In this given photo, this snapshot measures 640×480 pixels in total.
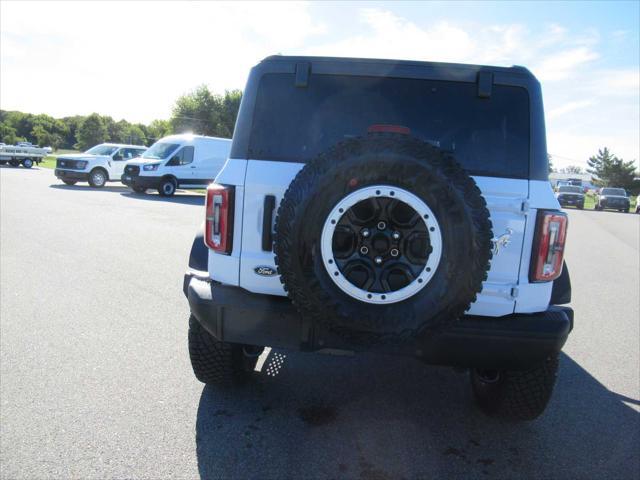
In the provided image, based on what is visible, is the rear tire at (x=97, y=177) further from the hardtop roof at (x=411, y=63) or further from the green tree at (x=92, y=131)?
the green tree at (x=92, y=131)

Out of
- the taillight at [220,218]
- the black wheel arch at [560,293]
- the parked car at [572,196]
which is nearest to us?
the taillight at [220,218]

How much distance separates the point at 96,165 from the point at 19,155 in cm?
1462

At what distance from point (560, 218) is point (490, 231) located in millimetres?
589

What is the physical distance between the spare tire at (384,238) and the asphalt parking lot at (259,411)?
0.91 meters

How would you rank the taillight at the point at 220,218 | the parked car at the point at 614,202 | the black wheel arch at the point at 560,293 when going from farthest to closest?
the parked car at the point at 614,202
the black wheel arch at the point at 560,293
the taillight at the point at 220,218

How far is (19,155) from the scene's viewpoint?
102ft

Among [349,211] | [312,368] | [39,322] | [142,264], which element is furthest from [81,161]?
[349,211]

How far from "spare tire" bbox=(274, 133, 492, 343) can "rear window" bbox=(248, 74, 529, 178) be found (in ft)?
1.72

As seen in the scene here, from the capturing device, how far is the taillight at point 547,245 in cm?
259

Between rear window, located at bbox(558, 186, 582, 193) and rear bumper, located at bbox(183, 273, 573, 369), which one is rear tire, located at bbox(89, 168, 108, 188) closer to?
rear bumper, located at bbox(183, 273, 573, 369)

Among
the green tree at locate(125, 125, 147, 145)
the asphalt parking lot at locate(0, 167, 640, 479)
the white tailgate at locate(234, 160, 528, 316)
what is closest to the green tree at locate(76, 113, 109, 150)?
the green tree at locate(125, 125, 147, 145)

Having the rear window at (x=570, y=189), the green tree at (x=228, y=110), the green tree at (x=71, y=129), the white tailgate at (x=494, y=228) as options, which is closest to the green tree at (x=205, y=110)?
the green tree at (x=228, y=110)

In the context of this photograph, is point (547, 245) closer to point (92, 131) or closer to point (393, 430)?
point (393, 430)

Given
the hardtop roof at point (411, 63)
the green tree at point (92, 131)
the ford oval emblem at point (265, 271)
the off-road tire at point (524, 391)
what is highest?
the green tree at point (92, 131)
